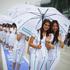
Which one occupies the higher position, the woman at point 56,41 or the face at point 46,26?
the face at point 46,26

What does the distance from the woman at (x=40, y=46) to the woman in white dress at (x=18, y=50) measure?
5.8 inches

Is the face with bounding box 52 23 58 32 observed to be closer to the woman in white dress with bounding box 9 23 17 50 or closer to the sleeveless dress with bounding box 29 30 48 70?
the sleeveless dress with bounding box 29 30 48 70

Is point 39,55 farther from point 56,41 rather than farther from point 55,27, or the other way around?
point 55,27

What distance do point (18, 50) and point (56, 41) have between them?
1.72 feet

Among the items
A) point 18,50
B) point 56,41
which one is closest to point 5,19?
point 18,50

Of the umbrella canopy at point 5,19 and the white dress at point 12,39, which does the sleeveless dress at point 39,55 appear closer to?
the white dress at point 12,39

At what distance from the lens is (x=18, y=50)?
3189mm

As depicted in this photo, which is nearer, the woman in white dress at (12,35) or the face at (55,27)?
the face at (55,27)

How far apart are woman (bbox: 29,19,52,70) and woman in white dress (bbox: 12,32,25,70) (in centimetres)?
15

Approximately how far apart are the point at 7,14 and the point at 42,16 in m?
0.56

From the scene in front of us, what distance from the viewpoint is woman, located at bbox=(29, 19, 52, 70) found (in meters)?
3.08

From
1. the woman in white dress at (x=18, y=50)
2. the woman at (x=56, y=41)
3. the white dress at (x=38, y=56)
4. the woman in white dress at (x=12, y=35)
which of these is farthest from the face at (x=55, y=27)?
the woman in white dress at (x=12, y=35)

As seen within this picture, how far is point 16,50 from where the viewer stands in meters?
3.21

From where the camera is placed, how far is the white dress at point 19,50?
3.18 m
